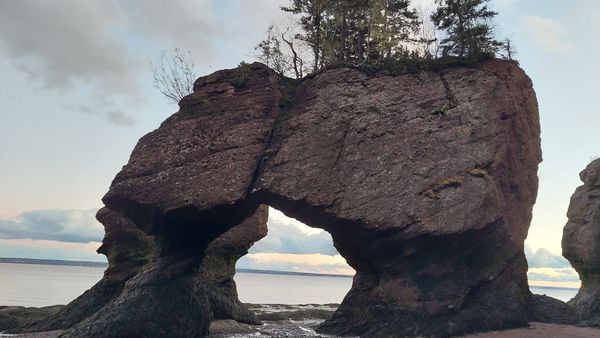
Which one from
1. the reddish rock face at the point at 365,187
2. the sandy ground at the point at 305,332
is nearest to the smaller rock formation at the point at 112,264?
the sandy ground at the point at 305,332

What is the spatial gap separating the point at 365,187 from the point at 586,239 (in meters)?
21.9

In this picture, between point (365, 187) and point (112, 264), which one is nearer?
point (365, 187)

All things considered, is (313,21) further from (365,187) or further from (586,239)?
(586,239)

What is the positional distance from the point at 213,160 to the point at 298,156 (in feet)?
13.6

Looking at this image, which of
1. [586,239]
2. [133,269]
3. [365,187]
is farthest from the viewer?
[586,239]

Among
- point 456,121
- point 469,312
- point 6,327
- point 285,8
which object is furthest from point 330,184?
point 6,327

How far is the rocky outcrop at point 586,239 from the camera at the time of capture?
1328 inches

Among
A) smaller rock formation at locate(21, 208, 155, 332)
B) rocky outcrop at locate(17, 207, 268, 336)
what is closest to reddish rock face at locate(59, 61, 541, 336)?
rocky outcrop at locate(17, 207, 268, 336)

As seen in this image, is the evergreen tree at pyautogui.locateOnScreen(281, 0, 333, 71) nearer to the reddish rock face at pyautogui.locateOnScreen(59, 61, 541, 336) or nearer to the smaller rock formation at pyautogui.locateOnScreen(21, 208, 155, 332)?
the reddish rock face at pyautogui.locateOnScreen(59, 61, 541, 336)

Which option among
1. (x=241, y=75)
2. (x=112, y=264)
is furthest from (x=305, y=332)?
(x=241, y=75)

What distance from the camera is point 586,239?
3544 cm

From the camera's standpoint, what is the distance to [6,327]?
28391 millimetres

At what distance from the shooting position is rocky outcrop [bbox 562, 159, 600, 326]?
33.7 metres

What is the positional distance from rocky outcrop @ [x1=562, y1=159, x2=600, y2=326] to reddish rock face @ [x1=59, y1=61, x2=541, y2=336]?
10.8m
